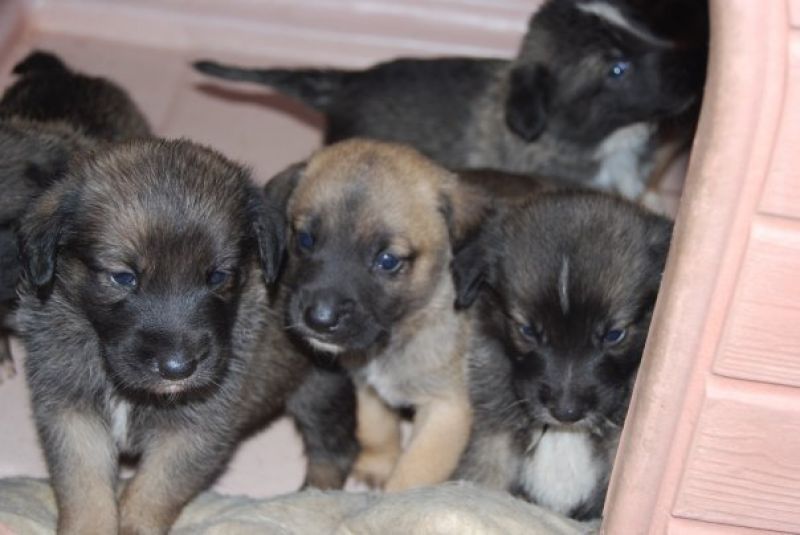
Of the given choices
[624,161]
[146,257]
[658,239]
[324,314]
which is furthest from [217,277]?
[624,161]

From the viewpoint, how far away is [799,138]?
2098 millimetres

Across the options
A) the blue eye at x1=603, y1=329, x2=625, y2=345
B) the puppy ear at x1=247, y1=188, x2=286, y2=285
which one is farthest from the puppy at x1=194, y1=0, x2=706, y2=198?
the puppy ear at x1=247, y1=188, x2=286, y2=285

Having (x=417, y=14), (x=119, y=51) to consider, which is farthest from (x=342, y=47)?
(x=119, y=51)

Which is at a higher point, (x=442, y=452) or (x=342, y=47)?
(x=342, y=47)

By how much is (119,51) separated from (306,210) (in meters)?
2.36

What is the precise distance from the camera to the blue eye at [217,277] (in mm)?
2762

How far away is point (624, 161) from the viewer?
4.18 metres

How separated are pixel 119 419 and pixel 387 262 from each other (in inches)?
30.1

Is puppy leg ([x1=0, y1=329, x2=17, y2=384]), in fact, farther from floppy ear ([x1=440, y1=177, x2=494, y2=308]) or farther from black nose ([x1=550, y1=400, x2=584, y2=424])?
black nose ([x1=550, y1=400, x2=584, y2=424])

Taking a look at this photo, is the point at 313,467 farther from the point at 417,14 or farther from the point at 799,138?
the point at 417,14

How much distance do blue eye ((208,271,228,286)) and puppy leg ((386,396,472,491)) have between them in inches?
30.7

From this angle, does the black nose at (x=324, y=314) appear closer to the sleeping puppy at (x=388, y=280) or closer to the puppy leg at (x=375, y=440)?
the sleeping puppy at (x=388, y=280)

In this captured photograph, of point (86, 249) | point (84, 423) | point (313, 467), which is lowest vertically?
point (313, 467)

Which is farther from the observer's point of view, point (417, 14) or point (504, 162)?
point (417, 14)
